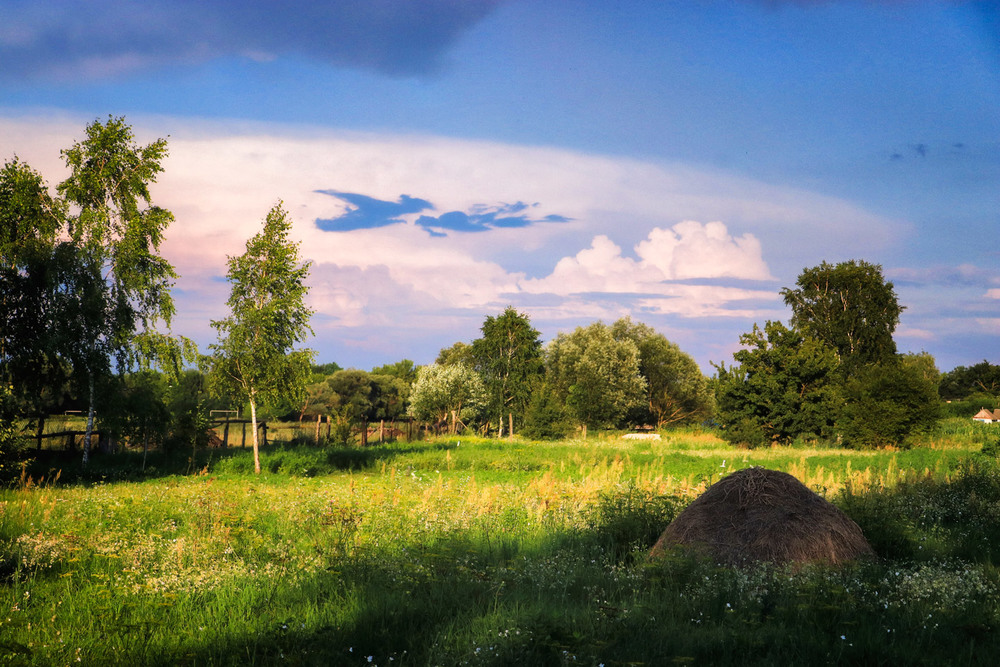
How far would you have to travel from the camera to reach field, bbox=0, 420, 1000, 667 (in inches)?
198

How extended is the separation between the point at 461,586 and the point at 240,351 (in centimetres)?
1799

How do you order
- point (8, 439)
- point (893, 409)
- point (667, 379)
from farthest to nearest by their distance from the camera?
point (667, 379), point (893, 409), point (8, 439)

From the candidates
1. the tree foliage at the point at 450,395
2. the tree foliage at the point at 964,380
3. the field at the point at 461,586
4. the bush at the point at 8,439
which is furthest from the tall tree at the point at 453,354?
the tree foliage at the point at 964,380

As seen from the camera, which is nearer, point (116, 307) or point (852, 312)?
point (116, 307)

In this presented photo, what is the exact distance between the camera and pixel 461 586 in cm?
650

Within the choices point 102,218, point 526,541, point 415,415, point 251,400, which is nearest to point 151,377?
point 251,400

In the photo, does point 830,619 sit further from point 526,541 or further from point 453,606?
point 526,541

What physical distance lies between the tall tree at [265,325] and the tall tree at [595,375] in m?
26.9

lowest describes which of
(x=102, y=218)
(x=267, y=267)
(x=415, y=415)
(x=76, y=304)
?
(x=415, y=415)

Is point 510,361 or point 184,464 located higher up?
point 510,361

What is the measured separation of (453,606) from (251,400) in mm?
18899

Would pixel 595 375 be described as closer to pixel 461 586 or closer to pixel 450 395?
pixel 450 395

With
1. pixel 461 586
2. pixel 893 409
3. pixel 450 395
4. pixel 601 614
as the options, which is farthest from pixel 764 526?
pixel 450 395

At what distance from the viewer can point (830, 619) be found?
19.2ft
